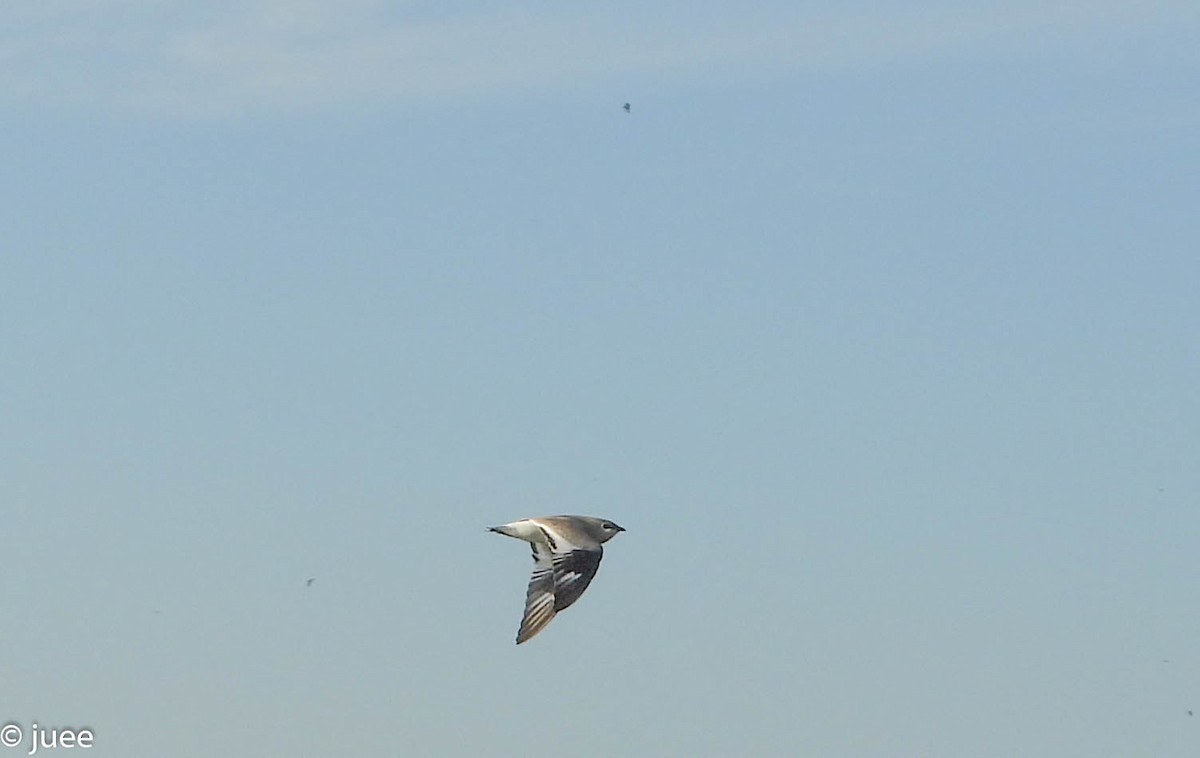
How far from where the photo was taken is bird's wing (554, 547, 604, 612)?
259ft

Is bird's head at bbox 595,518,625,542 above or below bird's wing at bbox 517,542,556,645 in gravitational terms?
above

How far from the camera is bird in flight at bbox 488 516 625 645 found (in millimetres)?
78750

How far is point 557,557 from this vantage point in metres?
80.3

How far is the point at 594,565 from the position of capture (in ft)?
262

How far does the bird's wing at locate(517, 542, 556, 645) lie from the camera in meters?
78.3

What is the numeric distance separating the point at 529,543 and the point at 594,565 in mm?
3922

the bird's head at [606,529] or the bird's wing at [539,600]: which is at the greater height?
the bird's head at [606,529]

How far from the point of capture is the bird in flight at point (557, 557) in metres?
78.8

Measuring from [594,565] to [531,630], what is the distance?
2953 millimetres

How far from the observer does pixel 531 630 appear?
78.2 meters

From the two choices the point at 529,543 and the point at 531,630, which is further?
the point at 529,543

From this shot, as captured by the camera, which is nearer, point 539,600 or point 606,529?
point 539,600

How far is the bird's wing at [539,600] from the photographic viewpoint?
78312mm

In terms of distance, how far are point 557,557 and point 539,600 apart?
161 cm
